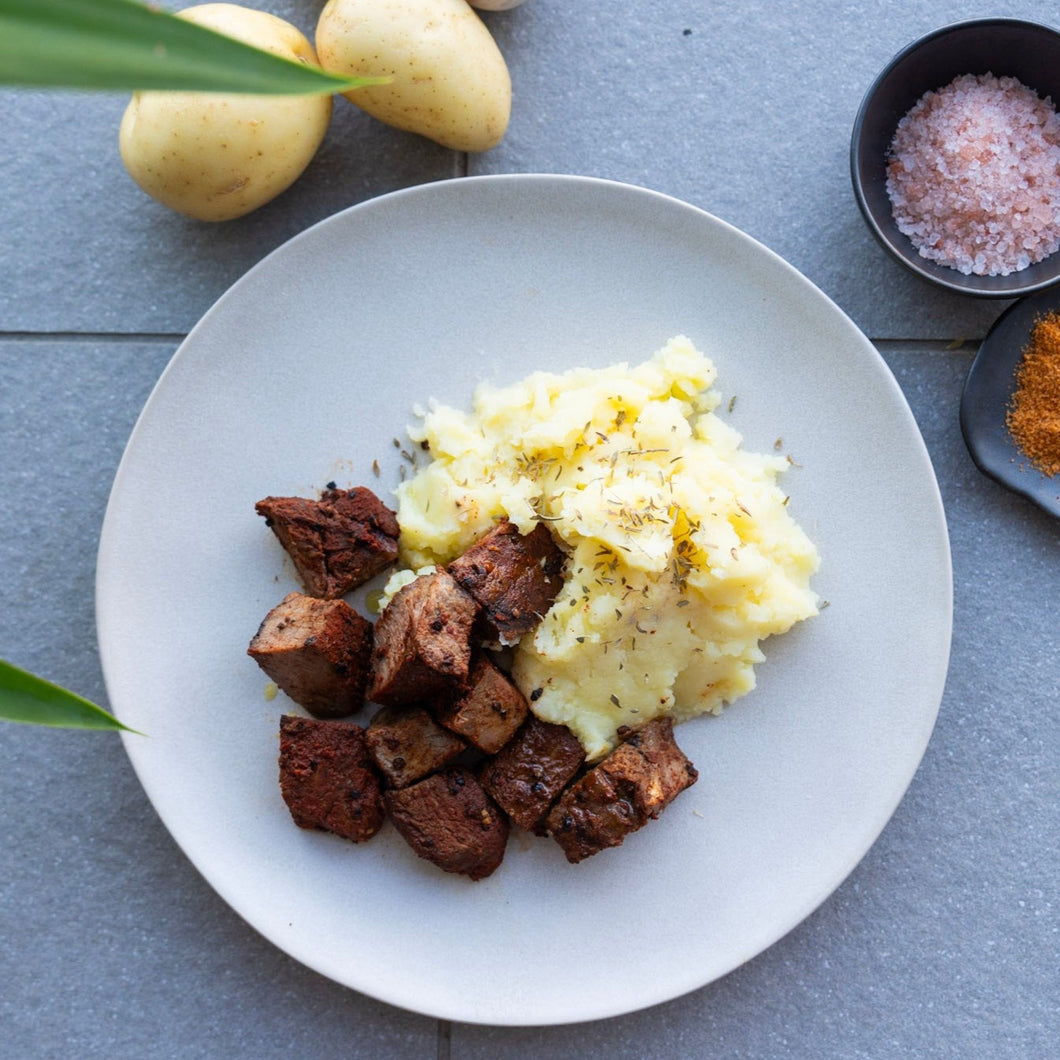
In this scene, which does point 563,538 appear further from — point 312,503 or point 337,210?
point 337,210

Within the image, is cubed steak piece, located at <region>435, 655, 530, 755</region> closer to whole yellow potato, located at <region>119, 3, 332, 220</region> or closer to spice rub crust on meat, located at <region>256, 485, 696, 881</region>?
spice rub crust on meat, located at <region>256, 485, 696, 881</region>

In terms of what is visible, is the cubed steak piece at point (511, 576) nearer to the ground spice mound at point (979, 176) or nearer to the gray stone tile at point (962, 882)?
the gray stone tile at point (962, 882)

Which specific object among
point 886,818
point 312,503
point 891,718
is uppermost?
point 312,503

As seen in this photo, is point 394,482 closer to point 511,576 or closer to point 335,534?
point 335,534

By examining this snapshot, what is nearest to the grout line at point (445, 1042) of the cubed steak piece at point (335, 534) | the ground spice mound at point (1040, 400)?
the cubed steak piece at point (335, 534)

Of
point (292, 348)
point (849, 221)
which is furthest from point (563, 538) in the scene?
point (849, 221)

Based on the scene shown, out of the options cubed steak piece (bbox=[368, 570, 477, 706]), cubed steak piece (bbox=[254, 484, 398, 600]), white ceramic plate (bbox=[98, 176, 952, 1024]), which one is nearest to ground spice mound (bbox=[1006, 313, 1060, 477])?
white ceramic plate (bbox=[98, 176, 952, 1024])
